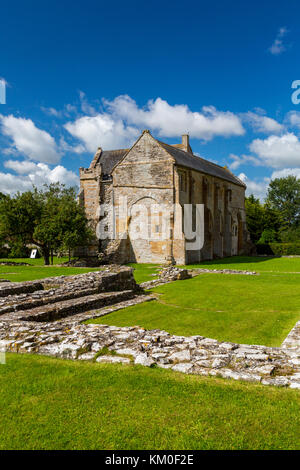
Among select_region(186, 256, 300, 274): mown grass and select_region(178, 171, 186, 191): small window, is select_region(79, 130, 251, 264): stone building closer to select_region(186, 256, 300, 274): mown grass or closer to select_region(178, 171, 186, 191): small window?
select_region(178, 171, 186, 191): small window

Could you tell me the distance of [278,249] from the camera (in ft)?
156

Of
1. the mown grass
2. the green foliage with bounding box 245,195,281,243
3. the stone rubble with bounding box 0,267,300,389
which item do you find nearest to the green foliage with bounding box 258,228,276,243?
the green foliage with bounding box 245,195,281,243

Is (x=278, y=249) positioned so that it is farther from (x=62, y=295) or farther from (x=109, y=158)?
(x=62, y=295)

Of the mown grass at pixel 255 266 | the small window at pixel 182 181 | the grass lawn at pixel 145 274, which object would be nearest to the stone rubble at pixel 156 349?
the grass lawn at pixel 145 274

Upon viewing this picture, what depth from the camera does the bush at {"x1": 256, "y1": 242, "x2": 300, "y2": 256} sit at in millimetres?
45903

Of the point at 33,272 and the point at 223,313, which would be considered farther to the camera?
the point at 33,272

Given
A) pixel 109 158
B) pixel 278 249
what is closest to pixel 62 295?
pixel 109 158

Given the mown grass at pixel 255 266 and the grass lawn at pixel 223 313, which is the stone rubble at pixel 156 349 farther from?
the mown grass at pixel 255 266

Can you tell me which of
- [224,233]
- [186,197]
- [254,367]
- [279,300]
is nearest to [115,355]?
[254,367]

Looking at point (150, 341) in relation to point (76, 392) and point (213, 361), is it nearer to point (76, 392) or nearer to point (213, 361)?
point (213, 361)

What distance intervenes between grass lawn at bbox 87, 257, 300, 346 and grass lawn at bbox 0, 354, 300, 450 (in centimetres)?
357

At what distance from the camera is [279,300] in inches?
529

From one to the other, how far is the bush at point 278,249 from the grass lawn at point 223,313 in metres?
31.2

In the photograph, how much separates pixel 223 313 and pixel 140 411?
7346 mm
